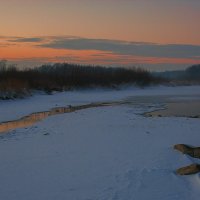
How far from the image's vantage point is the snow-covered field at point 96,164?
741 cm

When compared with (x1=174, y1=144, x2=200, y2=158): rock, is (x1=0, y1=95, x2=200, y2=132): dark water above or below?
below

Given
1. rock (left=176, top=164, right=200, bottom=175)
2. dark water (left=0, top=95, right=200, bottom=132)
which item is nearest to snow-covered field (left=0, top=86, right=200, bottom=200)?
rock (left=176, top=164, right=200, bottom=175)

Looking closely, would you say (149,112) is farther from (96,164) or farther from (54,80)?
(54,80)

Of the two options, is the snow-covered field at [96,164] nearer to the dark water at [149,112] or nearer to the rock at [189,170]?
the rock at [189,170]

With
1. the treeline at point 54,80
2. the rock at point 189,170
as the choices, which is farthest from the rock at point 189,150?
the treeline at point 54,80

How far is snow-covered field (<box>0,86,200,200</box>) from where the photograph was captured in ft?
24.3

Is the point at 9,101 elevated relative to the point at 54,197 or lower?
lower

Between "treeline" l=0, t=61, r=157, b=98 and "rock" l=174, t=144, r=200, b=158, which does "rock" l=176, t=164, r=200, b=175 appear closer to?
"rock" l=174, t=144, r=200, b=158

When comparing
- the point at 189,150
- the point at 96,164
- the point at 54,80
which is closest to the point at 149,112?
the point at 189,150

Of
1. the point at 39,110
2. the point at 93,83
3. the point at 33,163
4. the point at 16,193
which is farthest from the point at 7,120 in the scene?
the point at 93,83

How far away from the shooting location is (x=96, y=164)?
31.7ft

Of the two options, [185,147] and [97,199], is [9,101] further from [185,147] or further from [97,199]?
[97,199]

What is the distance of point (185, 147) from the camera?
11258mm

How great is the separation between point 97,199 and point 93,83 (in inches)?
2109
